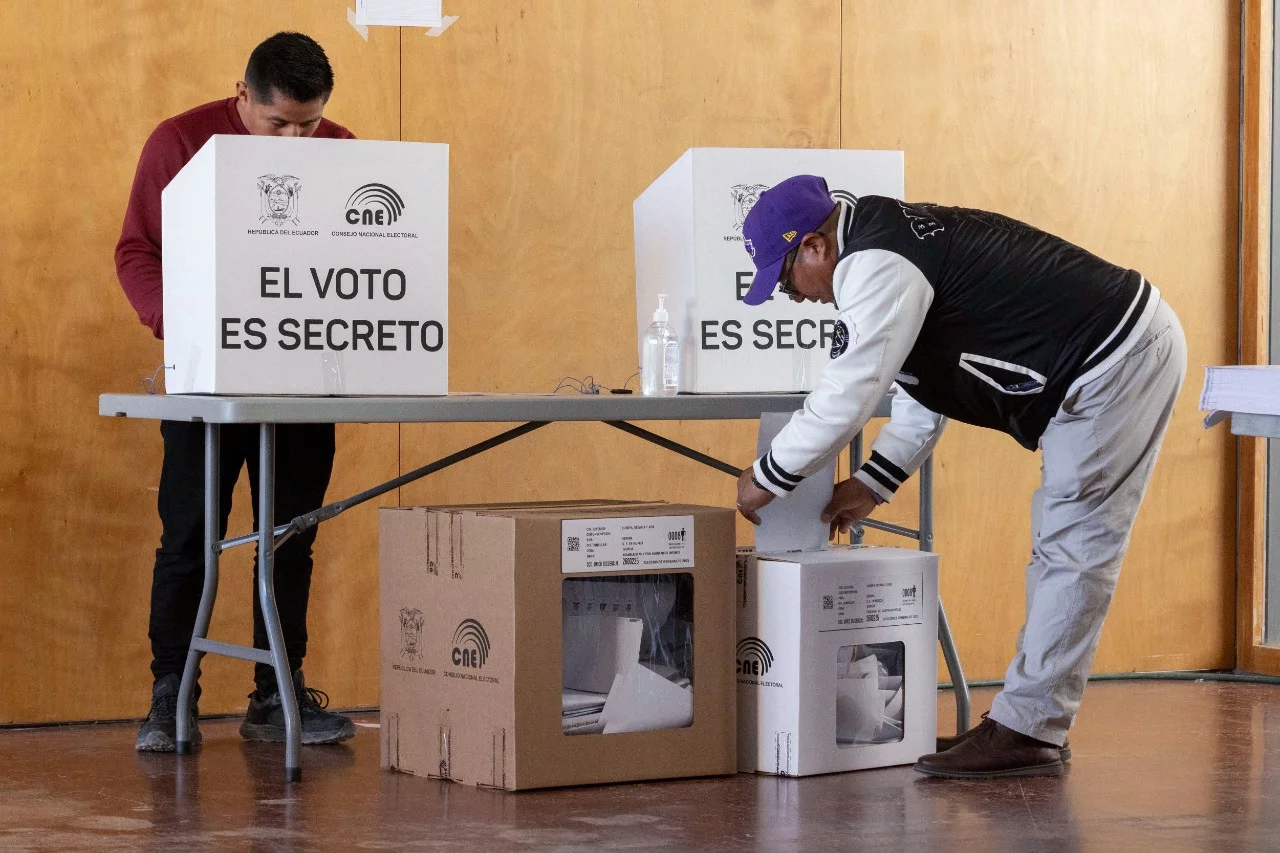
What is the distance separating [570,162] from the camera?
148 inches

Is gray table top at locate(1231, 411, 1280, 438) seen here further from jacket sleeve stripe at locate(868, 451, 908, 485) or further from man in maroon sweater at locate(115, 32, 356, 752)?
man in maroon sweater at locate(115, 32, 356, 752)

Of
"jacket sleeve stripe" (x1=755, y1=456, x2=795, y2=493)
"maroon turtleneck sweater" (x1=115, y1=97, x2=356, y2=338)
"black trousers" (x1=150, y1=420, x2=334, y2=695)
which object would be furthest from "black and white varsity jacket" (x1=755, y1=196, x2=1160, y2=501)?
"maroon turtleneck sweater" (x1=115, y1=97, x2=356, y2=338)

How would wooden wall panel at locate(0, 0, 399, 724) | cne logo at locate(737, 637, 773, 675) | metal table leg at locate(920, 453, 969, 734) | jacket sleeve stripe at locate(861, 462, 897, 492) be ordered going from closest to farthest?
cne logo at locate(737, 637, 773, 675) → jacket sleeve stripe at locate(861, 462, 897, 492) → metal table leg at locate(920, 453, 969, 734) → wooden wall panel at locate(0, 0, 399, 724)

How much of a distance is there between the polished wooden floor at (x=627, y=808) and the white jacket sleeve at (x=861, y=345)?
586 mm

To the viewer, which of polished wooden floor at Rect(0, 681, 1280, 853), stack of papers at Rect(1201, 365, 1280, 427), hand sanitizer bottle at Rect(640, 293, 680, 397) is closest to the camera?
stack of papers at Rect(1201, 365, 1280, 427)

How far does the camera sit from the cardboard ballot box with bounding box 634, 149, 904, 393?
3006 mm

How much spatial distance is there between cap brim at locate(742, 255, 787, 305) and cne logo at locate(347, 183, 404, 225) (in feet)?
2.05

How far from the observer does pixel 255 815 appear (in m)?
2.51

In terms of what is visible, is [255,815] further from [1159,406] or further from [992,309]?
[1159,406]

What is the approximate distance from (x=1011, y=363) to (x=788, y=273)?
0.40 m

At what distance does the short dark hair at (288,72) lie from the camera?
2.94 m

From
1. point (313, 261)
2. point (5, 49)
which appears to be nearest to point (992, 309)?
point (313, 261)

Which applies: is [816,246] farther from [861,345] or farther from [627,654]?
[627,654]

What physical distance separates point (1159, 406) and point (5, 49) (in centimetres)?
244
